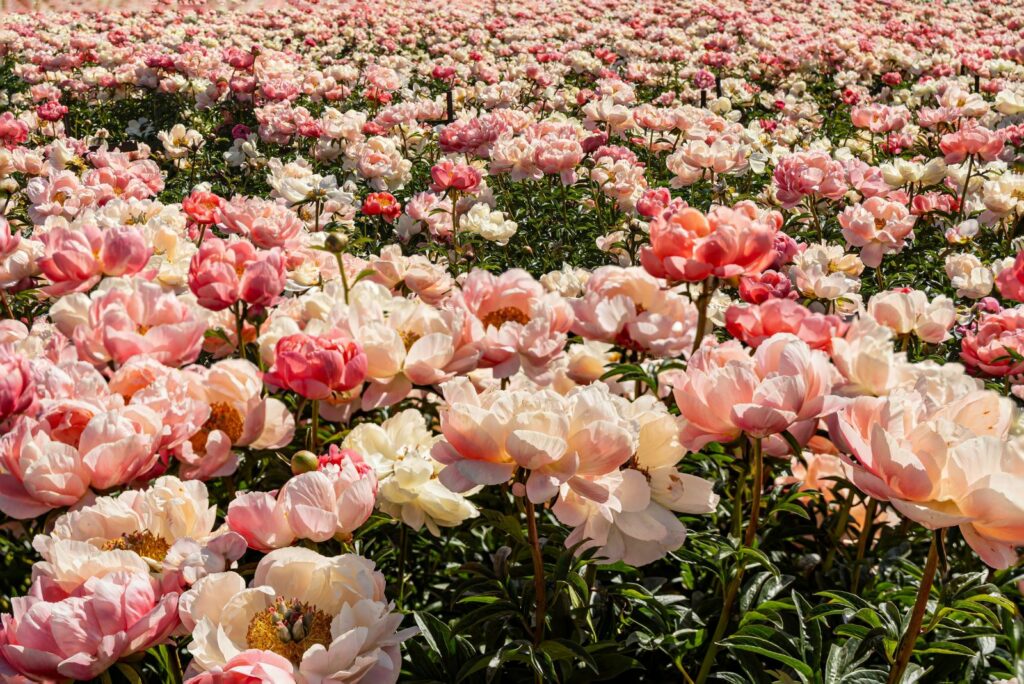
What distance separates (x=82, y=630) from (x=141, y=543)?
0.27m

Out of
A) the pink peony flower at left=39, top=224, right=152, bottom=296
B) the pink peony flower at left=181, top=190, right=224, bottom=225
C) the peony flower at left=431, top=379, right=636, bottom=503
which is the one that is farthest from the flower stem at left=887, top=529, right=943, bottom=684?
the pink peony flower at left=181, top=190, right=224, bottom=225

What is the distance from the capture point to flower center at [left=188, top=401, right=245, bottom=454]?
150cm

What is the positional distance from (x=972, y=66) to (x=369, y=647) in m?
8.50

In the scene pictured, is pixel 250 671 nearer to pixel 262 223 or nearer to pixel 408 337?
pixel 408 337

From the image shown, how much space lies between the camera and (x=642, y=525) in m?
1.30

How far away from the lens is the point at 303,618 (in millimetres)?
1101

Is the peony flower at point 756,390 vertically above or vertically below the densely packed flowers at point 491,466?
above

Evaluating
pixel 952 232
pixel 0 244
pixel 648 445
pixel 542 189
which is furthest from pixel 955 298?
pixel 0 244

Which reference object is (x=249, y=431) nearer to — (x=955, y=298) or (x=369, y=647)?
(x=369, y=647)

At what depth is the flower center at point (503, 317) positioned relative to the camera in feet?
5.75

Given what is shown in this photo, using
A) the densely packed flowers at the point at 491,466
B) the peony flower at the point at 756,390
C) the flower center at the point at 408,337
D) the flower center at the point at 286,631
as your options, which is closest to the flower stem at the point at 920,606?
the densely packed flowers at the point at 491,466

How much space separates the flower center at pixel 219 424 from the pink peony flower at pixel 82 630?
0.48 meters

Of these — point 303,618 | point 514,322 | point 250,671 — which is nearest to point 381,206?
point 514,322

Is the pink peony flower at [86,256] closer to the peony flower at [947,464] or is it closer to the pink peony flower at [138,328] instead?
the pink peony flower at [138,328]
